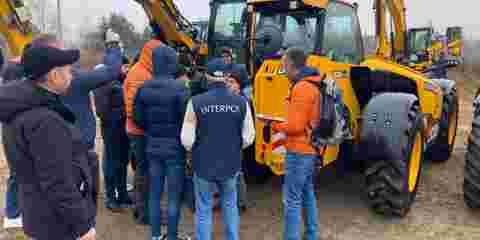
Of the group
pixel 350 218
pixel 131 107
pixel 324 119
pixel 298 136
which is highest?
pixel 131 107

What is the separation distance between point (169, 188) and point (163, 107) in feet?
2.43

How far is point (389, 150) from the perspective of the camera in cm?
475

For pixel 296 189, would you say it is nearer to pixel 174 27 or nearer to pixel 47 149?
pixel 47 149

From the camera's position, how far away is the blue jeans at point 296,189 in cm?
398

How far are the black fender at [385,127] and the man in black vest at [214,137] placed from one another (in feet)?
5.04

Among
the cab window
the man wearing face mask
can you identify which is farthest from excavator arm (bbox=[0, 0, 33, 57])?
the cab window

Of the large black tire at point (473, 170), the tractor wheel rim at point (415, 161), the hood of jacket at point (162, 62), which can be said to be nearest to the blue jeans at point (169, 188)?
the hood of jacket at point (162, 62)

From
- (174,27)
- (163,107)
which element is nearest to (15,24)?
(174,27)

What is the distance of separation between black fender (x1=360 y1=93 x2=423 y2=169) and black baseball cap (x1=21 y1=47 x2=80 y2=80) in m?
3.44

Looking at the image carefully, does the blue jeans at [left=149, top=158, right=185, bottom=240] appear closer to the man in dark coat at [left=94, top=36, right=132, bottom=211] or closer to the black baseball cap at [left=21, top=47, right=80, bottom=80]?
the man in dark coat at [left=94, top=36, right=132, bottom=211]

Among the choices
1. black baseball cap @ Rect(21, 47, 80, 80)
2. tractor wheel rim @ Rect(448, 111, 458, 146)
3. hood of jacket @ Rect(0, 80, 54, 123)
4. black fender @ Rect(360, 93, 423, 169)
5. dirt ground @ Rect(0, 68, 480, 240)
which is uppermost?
black baseball cap @ Rect(21, 47, 80, 80)

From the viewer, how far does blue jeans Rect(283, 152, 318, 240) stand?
3.98 metres

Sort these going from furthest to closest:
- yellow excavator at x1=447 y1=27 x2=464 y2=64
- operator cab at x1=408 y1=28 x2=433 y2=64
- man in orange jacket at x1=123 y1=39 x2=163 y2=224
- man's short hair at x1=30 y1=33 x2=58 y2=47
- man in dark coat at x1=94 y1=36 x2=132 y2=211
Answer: yellow excavator at x1=447 y1=27 x2=464 y2=64 → operator cab at x1=408 y1=28 x2=433 y2=64 → man in dark coat at x1=94 y1=36 x2=132 y2=211 → man in orange jacket at x1=123 y1=39 x2=163 y2=224 → man's short hair at x1=30 y1=33 x2=58 y2=47

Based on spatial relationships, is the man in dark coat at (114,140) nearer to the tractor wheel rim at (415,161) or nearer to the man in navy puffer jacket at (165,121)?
the man in navy puffer jacket at (165,121)
